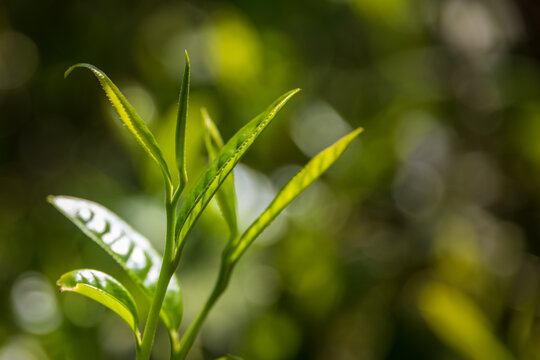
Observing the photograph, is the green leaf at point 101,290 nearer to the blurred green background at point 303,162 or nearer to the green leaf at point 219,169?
the green leaf at point 219,169

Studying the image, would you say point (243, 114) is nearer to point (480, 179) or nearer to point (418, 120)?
point (418, 120)

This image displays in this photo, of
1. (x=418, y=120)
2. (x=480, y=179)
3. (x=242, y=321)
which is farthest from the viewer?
(x=480, y=179)

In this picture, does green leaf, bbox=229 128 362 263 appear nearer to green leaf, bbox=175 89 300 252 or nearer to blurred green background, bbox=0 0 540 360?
green leaf, bbox=175 89 300 252

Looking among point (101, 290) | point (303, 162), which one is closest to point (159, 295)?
point (101, 290)

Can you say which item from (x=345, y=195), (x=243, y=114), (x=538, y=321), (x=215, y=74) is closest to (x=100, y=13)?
(x=215, y=74)

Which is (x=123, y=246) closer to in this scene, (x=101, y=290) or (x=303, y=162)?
(x=101, y=290)

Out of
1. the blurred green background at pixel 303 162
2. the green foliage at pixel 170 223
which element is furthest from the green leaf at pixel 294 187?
the blurred green background at pixel 303 162

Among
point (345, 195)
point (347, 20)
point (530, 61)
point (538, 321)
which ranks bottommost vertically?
point (538, 321)
